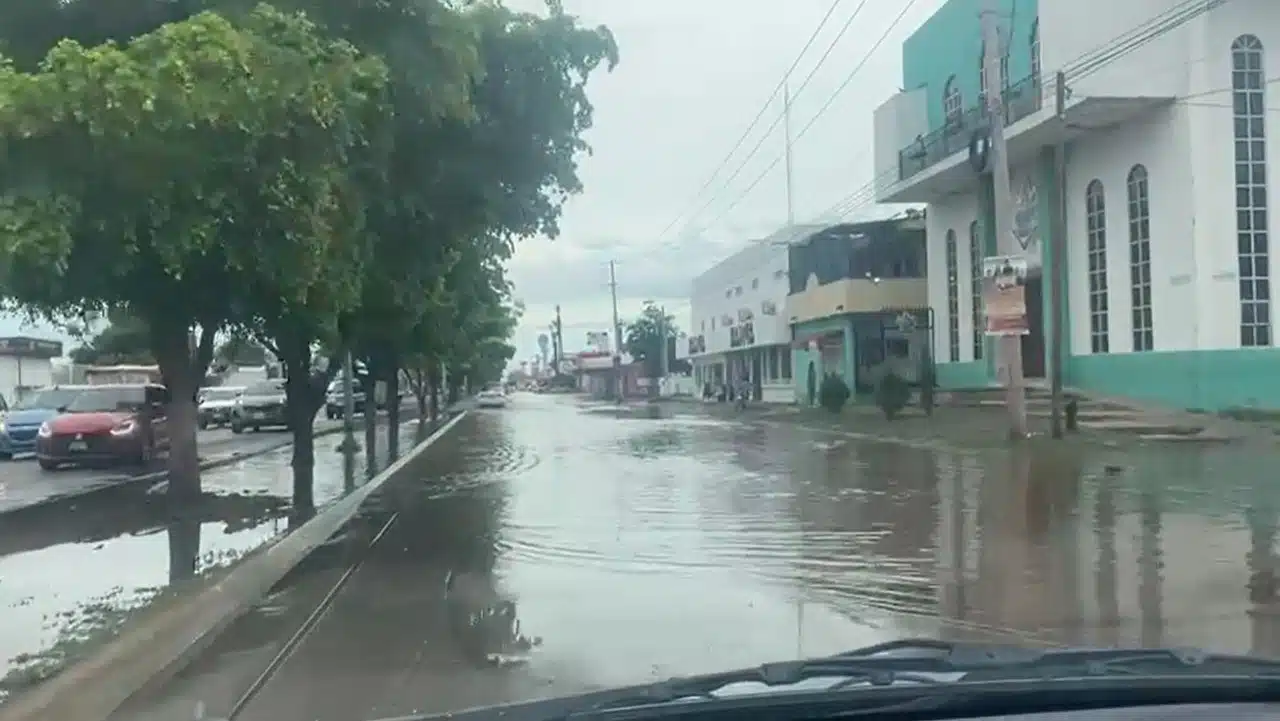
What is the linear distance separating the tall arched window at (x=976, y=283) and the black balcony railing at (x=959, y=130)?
8.43 ft

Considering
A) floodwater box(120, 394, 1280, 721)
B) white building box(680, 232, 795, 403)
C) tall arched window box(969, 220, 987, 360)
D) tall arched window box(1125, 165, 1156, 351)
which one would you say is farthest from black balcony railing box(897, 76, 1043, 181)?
white building box(680, 232, 795, 403)

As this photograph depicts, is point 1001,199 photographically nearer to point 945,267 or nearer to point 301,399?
point 301,399

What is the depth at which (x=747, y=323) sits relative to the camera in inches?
2675

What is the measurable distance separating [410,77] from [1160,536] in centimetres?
850

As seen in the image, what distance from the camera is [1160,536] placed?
1342cm

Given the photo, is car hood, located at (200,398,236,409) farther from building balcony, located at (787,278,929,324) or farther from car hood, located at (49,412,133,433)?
building balcony, located at (787,278,929,324)

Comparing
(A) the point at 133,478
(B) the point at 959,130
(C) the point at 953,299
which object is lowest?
(A) the point at 133,478

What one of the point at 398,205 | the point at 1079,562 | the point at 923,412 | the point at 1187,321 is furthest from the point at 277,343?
the point at 923,412

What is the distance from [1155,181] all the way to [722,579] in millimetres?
22481

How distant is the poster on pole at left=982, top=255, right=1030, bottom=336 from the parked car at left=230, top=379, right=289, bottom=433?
935 inches

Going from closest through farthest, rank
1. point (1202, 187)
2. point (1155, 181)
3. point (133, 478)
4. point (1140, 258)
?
point (133, 478) → point (1202, 187) → point (1155, 181) → point (1140, 258)

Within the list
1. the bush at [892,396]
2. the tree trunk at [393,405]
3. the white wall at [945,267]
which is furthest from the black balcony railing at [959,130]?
the tree trunk at [393,405]

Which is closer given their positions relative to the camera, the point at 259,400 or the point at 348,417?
the point at 348,417

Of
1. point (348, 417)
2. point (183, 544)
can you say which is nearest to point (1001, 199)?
point (183, 544)
